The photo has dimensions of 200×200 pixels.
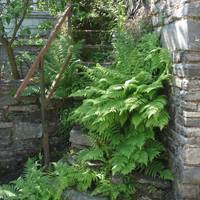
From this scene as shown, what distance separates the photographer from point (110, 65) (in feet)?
18.2

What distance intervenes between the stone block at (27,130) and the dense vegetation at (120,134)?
852 mm

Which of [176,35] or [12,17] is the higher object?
[12,17]

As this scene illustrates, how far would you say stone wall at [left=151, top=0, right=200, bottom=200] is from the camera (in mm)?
3697

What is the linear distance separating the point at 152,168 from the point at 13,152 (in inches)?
84.9

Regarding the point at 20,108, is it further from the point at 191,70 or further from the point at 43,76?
the point at 191,70

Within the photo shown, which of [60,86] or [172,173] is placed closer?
[172,173]

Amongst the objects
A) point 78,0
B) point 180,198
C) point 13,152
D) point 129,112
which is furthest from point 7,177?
point 78,0

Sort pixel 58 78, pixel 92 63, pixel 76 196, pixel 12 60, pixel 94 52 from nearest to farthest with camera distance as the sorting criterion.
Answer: pixel 76 196 < pixel 58 78 < pixel 92 63 < pixel 12 60 < pixel 94 52

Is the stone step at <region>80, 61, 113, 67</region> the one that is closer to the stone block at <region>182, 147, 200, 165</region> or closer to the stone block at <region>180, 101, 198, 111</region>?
the stone block at <region>180, 101, 198, 111</region>

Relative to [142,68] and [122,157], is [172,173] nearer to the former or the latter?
[122,157]

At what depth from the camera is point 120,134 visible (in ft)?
14.4

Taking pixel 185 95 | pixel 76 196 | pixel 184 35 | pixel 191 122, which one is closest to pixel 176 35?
pixel 184 35

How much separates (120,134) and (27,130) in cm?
166

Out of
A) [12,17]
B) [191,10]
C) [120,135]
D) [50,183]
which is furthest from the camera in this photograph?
[12,17]
